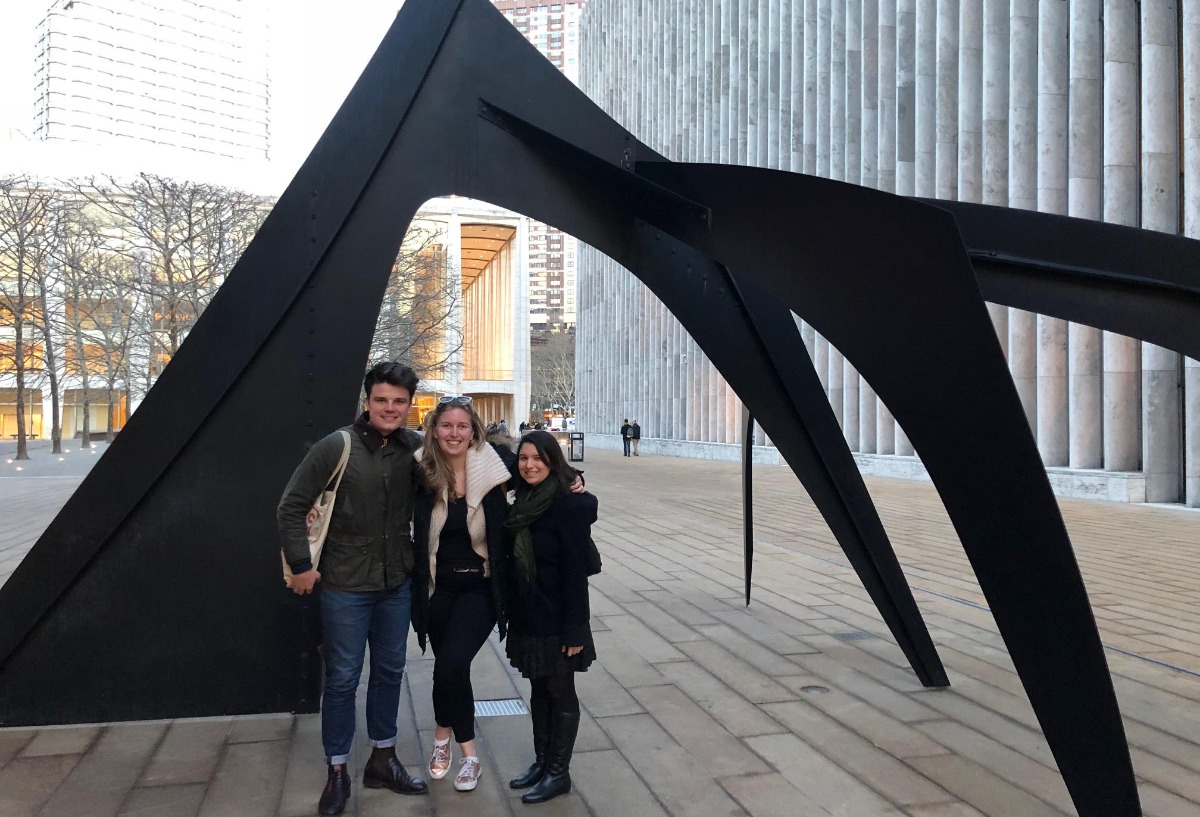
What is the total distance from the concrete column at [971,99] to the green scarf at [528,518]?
17.7 metres

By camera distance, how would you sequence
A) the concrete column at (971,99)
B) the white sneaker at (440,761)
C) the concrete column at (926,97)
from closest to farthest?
the white sneaker at (440,761), the concrete column at (971,99), the concrete column at (926,97)

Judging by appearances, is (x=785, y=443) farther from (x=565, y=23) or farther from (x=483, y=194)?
(x=565, y=23)

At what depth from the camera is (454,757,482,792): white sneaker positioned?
3.65m

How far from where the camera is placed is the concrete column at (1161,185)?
14641mm

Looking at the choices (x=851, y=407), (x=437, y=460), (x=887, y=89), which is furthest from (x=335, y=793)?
(x=887, y=89)

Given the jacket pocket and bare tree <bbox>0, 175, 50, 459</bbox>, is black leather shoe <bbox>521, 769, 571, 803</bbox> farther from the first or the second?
bare tree <bbox>0, 175, 50, 459</bbox>

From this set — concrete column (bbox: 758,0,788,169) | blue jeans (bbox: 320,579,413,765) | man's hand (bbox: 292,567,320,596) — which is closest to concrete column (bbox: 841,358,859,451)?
concrete column (bbox: 758,0,788,169)

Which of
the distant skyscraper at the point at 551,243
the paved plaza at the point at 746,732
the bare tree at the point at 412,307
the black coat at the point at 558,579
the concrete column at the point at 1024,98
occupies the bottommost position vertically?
the paved plaza at the point at 746,732

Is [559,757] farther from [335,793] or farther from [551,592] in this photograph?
[335,793]

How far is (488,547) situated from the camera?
363cm

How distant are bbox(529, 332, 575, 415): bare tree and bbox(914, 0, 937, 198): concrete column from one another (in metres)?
57.2

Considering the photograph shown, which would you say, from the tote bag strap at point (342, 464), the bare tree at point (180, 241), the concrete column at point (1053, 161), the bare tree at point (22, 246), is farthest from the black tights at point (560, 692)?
the bare tree at point (22, 246)

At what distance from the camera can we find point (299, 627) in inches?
174

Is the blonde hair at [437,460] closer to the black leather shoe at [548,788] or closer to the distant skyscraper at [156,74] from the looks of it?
the black leather shoe at [548,788]
